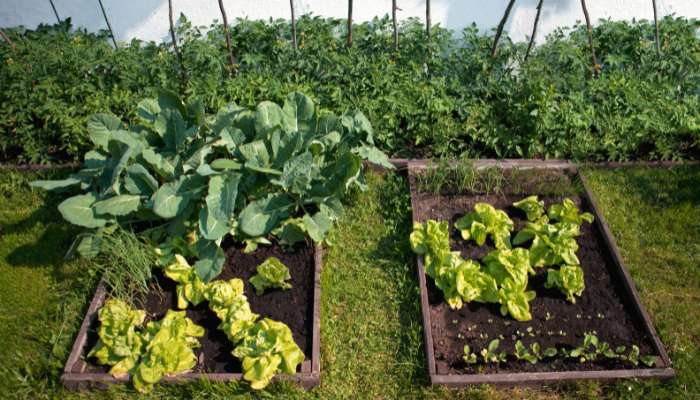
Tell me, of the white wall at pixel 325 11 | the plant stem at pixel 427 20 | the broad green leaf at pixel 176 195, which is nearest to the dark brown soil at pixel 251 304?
Answer: the broad green leaf at pixel 176 195

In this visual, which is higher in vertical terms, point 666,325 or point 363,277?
point 363,277

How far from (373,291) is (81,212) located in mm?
2081

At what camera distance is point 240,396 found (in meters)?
3.97

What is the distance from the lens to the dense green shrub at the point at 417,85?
5.31 metres

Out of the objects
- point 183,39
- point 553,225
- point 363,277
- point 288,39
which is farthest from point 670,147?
point 183,39

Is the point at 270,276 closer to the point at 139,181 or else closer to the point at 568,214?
the point at 139,181

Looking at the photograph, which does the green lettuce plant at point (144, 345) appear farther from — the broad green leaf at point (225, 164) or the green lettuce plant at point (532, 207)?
the green lettuce plant at point (532, 207)

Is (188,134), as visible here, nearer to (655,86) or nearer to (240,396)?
(240,396)

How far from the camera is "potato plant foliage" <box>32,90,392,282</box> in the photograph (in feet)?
14.6

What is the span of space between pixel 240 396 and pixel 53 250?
2.02 meters

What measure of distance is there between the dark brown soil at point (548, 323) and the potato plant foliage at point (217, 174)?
3.51 ft

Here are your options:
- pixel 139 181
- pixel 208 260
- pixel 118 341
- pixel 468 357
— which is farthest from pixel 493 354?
pixel 139 181

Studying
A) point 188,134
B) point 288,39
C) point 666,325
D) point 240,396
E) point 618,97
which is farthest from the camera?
point 288,39

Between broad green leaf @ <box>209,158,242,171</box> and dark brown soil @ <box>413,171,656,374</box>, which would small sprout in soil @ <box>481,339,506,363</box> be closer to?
dark brown soil @ <box>413,171,656,374</box>
